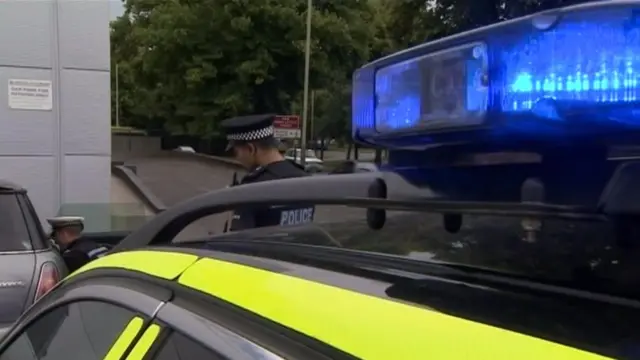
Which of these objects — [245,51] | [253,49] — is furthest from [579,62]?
[245,51]

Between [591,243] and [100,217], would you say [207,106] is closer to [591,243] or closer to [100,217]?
[100,217]

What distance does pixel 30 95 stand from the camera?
36.8 feet

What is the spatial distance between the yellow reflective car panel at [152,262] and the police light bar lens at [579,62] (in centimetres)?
85

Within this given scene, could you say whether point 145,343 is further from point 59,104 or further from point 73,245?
point 59,104

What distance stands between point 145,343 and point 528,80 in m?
0.90

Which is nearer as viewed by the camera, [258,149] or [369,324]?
[369,324]

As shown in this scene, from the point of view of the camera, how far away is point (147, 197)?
62.0 feet

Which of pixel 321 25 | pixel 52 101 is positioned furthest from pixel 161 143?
pixel 52 101

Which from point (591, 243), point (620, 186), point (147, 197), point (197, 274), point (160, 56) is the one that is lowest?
point (147, 197)

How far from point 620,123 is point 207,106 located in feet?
109

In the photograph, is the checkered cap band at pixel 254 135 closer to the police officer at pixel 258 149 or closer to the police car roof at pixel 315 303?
the police officer at pixel 258 149

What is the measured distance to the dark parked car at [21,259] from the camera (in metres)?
4.88

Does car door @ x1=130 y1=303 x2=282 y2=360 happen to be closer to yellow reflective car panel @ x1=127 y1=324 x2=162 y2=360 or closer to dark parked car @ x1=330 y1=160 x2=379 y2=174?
yellow reflective car panel @ x1=127 y1=324 x2=162 y2=360

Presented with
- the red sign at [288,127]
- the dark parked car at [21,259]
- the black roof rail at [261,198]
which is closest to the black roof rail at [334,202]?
the black roof rail at [261,198]
